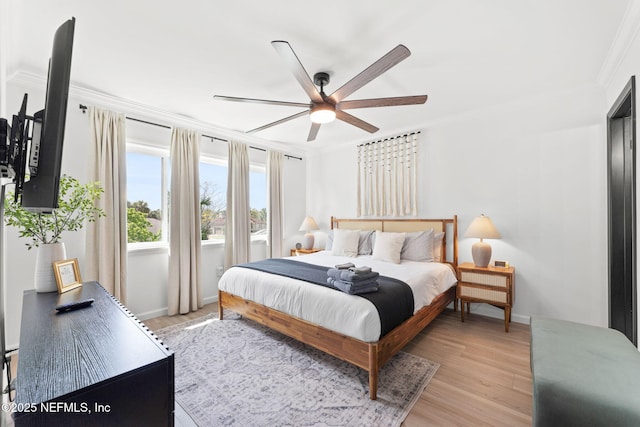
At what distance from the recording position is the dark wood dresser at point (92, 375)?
769 mm

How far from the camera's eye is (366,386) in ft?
6.71

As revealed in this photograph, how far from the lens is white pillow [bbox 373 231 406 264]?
3.48 metres

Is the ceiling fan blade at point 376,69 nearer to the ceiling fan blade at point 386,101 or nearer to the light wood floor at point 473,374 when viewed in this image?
the ceiling fan blade at point 386,101

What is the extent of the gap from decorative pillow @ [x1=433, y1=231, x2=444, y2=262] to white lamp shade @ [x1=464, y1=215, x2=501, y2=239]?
53 cm

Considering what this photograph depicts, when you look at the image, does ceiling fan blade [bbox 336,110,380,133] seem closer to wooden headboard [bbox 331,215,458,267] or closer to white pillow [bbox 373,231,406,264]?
white pillow [bbox 373,231,406,264]

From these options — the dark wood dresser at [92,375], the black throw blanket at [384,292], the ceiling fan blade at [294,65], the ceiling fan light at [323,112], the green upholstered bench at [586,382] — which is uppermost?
the ceiling fan blade at [294,65]

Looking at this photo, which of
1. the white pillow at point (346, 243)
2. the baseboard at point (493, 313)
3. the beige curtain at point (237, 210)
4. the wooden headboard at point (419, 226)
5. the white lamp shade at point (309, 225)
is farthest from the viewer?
the white lamp shade at point (309, 225)

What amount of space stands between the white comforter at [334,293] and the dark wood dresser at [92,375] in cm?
132

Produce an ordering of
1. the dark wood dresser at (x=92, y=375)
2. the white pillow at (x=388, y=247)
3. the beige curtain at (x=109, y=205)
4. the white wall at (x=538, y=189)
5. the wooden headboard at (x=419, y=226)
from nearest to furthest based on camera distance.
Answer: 1. the dark wood dresser at (x=92, y=375)
2. the white wall at (x=538, y=189)
3. the beige curtain at (x=109, y=205)
4. the white pillow at (x=388, y=247)
5. the wooden headboard at (x=419, y=226)

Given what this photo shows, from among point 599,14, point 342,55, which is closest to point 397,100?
point 342,55

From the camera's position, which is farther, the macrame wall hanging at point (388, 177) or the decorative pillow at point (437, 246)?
the macrame wall hanging at point (388, 177)

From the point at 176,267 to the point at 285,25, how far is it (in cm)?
306

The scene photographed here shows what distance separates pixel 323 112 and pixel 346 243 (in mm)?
2123

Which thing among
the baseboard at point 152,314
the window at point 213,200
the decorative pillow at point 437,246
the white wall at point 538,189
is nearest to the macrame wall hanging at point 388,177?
the white wall at point 538,189
